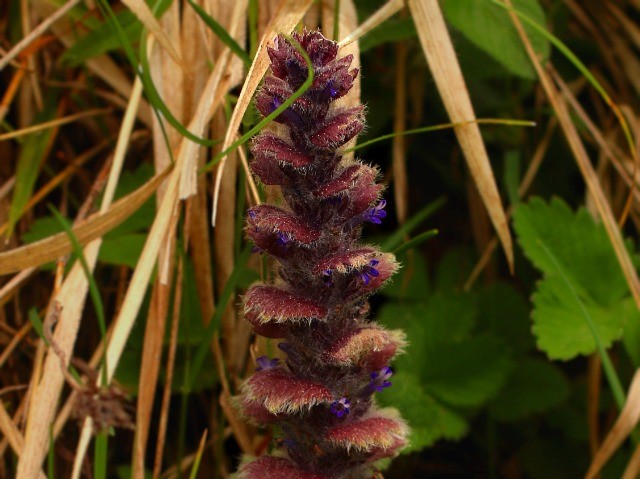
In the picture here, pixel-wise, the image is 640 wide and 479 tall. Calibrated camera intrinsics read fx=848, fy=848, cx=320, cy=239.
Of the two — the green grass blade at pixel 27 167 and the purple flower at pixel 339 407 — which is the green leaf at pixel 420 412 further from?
the green grass blade at pixel 27 167

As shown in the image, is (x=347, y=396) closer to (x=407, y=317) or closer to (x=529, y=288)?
(x=407, y=317)

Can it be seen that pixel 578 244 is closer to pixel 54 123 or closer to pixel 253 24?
pixel 253 24

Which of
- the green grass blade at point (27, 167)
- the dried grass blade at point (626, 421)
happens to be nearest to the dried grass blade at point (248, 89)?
the green grass blade at point (27, 167)

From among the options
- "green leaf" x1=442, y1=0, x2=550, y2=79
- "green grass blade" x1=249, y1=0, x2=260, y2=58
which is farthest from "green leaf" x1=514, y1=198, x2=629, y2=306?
"green grass blade" x1=249, y1=0, x2=260, y2=58

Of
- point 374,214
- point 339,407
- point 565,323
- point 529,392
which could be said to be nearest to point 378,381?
point 339,407

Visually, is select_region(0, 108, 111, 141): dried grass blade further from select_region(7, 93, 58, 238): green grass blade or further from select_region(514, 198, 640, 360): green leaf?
select_region(514, 198, 640, 360): green leaf

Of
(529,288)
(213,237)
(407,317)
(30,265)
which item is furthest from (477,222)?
(30,265)
